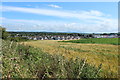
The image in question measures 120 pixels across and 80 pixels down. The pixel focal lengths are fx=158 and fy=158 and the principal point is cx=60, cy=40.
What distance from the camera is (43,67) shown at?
367cm

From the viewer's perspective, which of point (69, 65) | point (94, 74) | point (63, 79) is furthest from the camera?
point (69, 65)

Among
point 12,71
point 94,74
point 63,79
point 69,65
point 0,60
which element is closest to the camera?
point 63,79

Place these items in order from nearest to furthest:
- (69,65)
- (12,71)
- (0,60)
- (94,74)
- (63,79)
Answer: (63,79), (94,74), (12,71), (69,65), (0,60)

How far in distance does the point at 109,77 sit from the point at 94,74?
34cm

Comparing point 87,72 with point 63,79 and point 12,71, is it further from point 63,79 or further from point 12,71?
point 12,71

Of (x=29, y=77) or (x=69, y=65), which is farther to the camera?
(x=69, y=65)

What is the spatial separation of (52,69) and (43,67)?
253 millimetres

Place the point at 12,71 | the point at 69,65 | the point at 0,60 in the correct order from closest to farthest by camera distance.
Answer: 1. the point at 12,71
2. the point at 69,65
3. the point at 0,60

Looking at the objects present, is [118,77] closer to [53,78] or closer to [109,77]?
[109,77]

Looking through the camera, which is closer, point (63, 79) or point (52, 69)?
point (63, 79)

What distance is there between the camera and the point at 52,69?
354 cm

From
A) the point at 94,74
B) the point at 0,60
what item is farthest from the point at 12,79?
the point at 94,74

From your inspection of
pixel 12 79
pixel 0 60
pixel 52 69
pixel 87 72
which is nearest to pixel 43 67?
pixel 52 69

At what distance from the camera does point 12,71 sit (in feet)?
11.3
